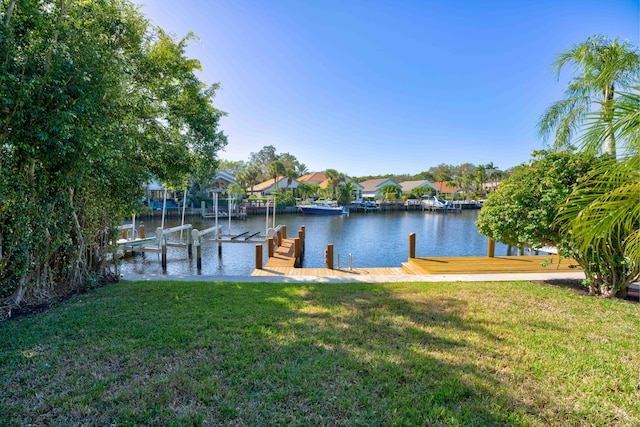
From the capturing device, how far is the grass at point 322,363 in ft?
8.18

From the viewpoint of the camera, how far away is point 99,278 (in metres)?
6.54

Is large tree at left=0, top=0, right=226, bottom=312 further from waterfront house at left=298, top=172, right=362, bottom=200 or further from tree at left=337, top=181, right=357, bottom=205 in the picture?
waterfront house at left=298, top=172, right=362, bottom=200

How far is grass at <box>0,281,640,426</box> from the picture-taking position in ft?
8.18

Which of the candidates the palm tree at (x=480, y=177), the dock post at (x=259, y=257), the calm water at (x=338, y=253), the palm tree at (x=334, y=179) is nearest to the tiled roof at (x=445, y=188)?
the palm tree at (x=480, y=177)

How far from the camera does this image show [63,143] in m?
4.34

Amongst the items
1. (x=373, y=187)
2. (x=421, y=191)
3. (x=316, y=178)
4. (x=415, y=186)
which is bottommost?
(x=421, y=191)

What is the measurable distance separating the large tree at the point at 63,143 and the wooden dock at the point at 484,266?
784cm

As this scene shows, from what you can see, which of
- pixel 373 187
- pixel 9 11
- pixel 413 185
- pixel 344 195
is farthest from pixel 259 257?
pixel 413 185

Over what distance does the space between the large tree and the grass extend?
3.40ft

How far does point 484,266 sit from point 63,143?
32.9ft

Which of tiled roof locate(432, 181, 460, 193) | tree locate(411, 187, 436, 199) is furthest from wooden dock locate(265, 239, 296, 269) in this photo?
tiled roof locate(432, 181, 460, 193)

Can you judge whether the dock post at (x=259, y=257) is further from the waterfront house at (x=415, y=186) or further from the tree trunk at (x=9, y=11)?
the waterfront house at (x=415, y=186)

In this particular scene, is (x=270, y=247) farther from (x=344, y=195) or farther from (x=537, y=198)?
(x=344, y=195)

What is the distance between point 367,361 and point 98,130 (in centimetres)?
528
